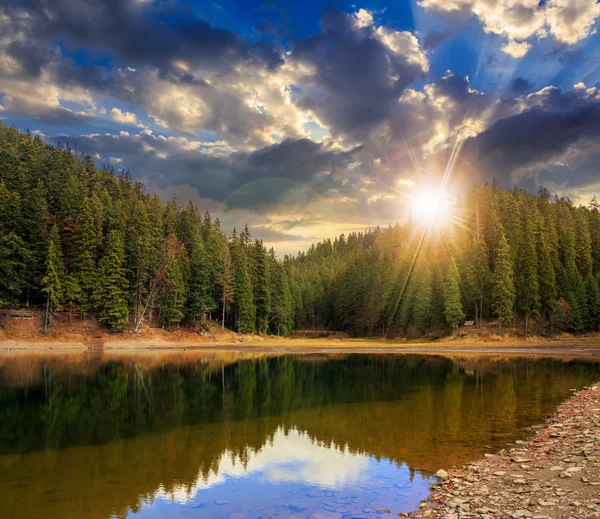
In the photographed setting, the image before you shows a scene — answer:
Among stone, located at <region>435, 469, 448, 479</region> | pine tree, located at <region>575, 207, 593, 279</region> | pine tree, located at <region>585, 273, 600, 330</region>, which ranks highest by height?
pine tree, located at <region>575, 207, 593, 279</region>

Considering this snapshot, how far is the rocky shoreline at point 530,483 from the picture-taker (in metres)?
9.30

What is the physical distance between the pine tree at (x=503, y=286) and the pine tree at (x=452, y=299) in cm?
623

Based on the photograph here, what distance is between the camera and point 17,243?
224 feet

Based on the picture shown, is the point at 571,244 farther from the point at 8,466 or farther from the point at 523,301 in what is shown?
the point at 8,466

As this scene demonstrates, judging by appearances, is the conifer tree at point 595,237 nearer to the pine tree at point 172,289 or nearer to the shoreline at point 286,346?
the shoreline at point 286,346

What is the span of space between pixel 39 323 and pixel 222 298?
36.5 m

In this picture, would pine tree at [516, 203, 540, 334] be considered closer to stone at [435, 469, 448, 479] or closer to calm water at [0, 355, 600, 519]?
calm water at [0, 355, 600, 519]

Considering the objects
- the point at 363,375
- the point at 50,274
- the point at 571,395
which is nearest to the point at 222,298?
the point at 50,274

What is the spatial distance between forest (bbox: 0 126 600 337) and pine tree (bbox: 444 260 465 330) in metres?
0.26

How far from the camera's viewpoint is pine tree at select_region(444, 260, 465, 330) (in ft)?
258

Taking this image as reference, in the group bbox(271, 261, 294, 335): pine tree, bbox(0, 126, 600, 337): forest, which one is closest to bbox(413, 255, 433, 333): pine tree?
bbox(0, 126, 600, 337): forest

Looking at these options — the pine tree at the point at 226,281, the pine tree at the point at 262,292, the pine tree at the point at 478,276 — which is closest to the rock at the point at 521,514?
the pine tree at the point at 478,276

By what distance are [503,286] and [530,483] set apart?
72862mm

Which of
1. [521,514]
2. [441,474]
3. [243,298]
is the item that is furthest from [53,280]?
[521,514]
